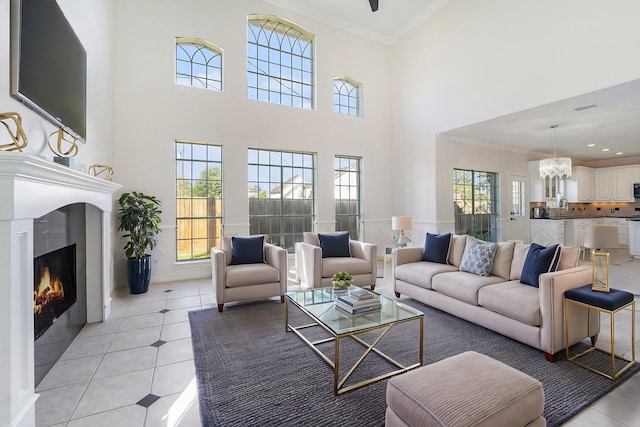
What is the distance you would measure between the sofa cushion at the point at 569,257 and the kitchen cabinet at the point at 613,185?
862cm

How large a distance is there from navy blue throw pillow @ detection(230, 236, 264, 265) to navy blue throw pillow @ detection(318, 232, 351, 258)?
944mm

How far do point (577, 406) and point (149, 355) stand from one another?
3.14m

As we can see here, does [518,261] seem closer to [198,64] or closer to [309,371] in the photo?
[309,371]

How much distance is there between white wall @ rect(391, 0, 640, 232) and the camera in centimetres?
377

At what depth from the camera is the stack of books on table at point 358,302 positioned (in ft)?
8.09

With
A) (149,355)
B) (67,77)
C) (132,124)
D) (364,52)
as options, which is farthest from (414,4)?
(149,355)

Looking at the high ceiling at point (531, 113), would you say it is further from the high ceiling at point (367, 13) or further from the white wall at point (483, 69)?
the white wall at point (483, 69)

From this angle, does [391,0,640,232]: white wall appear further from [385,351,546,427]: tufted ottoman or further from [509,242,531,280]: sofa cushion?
[385,351,546,427]: tufted ottoman

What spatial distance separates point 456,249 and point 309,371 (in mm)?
2617

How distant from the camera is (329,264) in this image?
4.19 m

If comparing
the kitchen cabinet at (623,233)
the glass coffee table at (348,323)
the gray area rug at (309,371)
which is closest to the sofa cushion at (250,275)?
the gray area rug at (309,371)

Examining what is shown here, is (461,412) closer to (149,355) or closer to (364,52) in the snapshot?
(149,355)

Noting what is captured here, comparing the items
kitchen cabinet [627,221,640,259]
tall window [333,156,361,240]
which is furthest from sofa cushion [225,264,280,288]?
kitchen cabinet [627,221,640,259]

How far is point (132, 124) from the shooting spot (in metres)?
4.82
